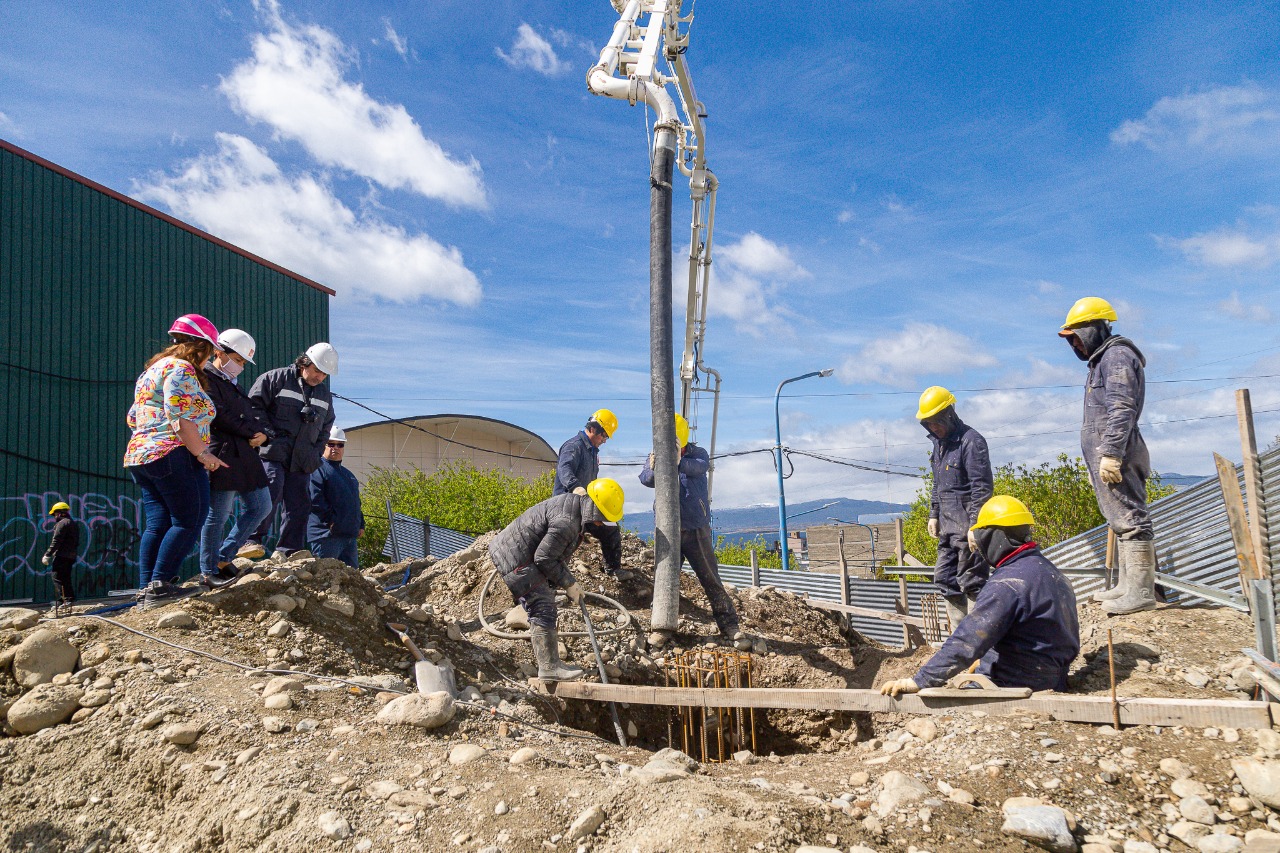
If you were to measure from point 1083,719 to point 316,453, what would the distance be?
541 centimetres

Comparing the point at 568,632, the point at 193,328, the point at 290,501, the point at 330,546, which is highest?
the point at 193,328

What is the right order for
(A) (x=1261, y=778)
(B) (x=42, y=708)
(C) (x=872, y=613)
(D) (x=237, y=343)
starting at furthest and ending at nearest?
(C) (x=872, y=613) → (D) (x=237, y=343) → (B) (x=42, y=708) → (A) (x=1261, y=778)

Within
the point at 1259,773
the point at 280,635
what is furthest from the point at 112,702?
the point at 1259,773

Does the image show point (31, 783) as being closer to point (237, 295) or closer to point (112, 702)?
point (112, 702)

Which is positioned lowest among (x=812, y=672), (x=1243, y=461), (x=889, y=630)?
(x=889, y=630)

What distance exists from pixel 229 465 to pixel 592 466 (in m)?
3.66

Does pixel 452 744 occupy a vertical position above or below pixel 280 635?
below

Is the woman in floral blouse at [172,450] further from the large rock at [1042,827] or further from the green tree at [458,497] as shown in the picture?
the green tree at [458,497]

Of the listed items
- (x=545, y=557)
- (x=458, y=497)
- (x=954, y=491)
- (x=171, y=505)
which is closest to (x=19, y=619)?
(x=171, y=505)

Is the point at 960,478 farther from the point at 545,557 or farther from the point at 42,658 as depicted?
the point at 42,658

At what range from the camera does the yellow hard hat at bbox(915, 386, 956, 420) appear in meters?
5.86

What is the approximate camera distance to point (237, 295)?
12.2m

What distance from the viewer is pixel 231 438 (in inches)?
199

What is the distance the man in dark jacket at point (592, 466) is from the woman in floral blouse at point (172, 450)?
340 cm
